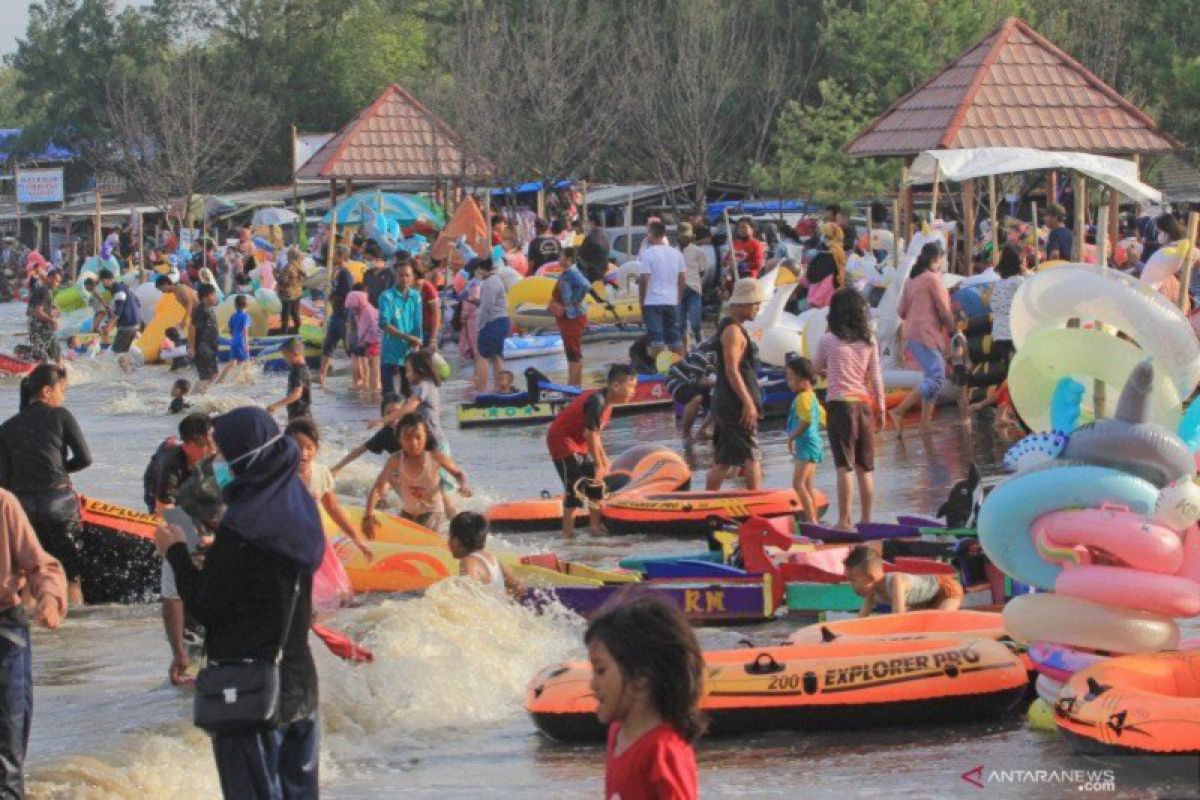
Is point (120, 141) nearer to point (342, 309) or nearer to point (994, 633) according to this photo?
point (342, 309)

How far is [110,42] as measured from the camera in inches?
2601

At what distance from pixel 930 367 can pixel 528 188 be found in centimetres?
2696

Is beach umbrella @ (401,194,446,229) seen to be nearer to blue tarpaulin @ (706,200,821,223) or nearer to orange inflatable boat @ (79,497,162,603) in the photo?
blue tarpaulin @ (706,200,821,223)

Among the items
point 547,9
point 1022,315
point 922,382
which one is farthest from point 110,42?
point 1022,315

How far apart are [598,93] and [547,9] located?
6.67 ft

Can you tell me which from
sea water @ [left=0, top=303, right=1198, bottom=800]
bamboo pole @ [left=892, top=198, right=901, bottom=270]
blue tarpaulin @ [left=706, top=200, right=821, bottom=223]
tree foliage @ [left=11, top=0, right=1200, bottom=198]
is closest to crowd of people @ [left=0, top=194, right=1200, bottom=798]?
sea water @ [left=0, top=303, right=1198, bottom=800]

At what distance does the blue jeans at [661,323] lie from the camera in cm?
2225

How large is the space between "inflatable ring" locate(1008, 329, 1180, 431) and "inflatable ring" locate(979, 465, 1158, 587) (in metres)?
0.62

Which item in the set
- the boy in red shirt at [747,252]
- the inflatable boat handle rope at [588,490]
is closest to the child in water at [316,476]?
the inflatable boat handle rope at [588,490]

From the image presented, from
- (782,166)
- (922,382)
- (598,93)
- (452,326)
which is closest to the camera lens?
(922,382)

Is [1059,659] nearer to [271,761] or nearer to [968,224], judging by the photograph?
[271,761]

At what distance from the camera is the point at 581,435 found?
1414 centimetres

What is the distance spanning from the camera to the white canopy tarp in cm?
2028

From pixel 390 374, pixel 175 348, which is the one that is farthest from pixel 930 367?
pixel 175 348
